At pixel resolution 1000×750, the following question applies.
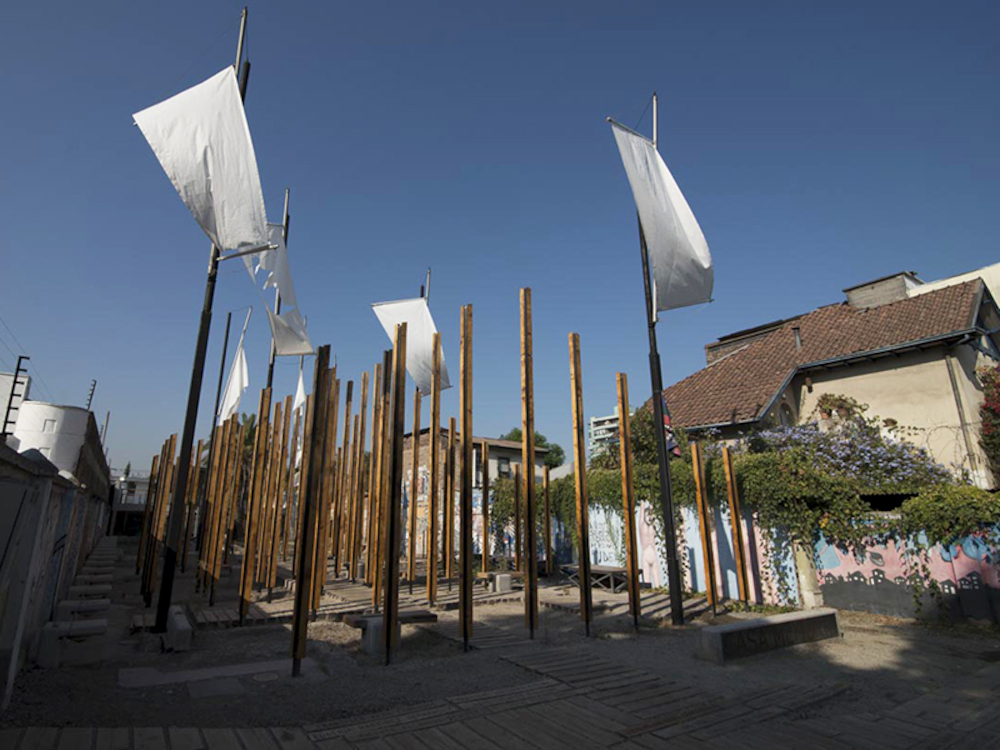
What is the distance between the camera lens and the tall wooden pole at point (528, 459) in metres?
7.17

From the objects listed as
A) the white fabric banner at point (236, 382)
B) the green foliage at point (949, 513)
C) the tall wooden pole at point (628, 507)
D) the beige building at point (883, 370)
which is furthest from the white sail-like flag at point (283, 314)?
the green foliage at point (949, 513)

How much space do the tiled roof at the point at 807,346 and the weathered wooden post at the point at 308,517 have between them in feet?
38.8

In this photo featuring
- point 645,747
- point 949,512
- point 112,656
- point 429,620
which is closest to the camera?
point 645,747

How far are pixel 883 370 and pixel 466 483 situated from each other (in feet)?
43.4

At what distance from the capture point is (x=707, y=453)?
1317cm

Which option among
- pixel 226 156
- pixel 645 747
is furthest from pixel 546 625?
pixel 226 156

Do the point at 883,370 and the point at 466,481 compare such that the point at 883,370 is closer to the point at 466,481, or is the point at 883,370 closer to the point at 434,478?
the point at 434,478

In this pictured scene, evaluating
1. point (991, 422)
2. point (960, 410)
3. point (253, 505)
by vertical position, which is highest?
point (960, 410)

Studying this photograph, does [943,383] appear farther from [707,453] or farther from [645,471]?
[645,471]

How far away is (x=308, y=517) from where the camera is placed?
614cm

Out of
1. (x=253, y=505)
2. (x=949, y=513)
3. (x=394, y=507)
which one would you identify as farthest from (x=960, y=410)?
(x=253, y=505)

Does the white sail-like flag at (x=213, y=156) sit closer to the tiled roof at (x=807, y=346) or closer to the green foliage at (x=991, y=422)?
the tiled roof at (x=807, y=346)

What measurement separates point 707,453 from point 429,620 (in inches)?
329

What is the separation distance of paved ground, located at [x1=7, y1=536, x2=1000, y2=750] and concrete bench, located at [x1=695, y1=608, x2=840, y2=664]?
165 millimetres
